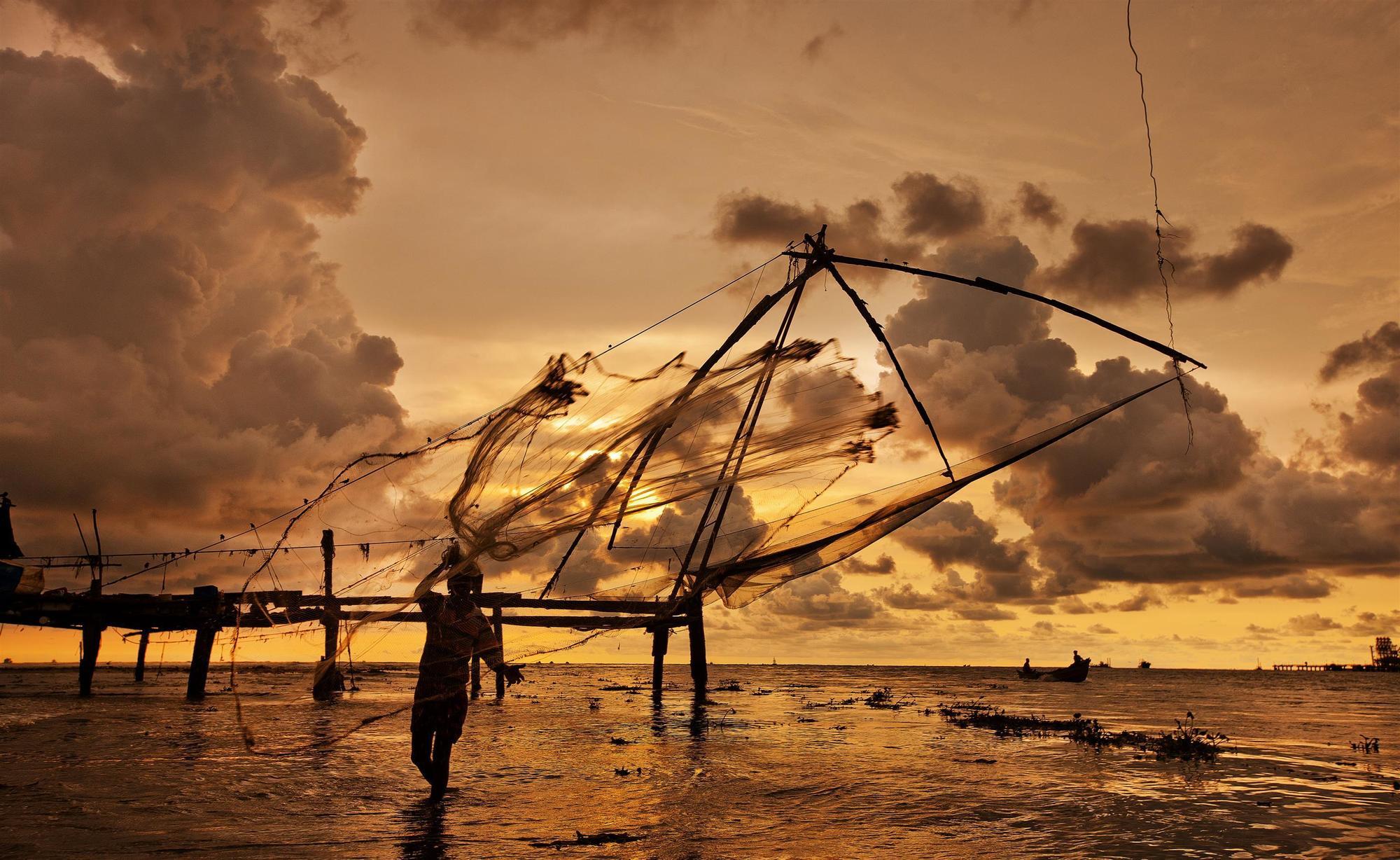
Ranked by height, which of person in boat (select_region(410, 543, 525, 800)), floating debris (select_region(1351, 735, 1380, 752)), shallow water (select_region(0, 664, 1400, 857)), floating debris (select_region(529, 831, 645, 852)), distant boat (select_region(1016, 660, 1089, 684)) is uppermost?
person in boat (select_region(410, 543, 525, 800))

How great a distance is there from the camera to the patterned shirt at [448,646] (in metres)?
9.20

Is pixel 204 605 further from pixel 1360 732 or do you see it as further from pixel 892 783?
pixel 1360 732

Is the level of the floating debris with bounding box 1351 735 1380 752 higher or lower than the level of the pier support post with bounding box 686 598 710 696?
lower

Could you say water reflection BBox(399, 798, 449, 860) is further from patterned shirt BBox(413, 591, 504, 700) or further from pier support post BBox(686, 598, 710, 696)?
pier support post BBox(686, 598, 710, 696)

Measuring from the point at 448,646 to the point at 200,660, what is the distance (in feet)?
79.6

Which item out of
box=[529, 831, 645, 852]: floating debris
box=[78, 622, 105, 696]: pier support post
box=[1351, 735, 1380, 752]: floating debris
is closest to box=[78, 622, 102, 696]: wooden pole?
box=[78, 622, 105, 696]: pier support post

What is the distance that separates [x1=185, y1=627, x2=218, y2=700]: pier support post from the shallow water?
453cm

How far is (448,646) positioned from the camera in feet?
30.4

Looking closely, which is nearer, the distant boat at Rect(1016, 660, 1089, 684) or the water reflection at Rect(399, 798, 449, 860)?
the water reflection at Rect(399, 798, 449, 860)

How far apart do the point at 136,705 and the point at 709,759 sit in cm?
1911

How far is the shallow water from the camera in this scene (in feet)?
29.3

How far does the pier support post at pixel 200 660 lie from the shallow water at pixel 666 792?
4.53 metres

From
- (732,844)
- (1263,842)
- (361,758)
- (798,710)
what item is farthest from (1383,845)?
(798,710)

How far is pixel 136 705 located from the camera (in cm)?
2639
